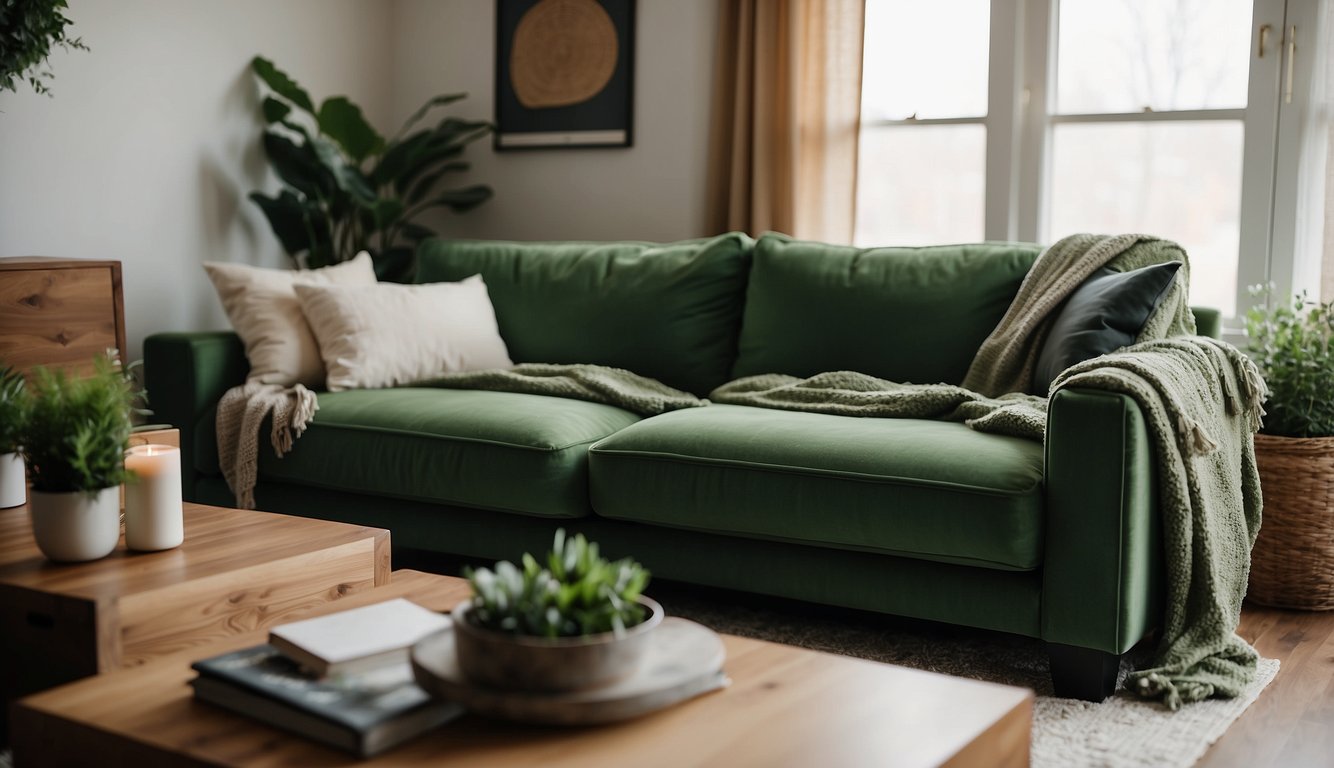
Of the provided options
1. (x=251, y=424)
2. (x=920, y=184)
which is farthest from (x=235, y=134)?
(x=920, y=184)

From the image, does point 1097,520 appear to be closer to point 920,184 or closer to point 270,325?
point 920,184

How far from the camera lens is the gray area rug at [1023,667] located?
2.01 meters

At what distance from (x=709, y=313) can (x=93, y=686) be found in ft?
7.33

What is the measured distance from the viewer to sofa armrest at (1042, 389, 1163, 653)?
2.14 metres

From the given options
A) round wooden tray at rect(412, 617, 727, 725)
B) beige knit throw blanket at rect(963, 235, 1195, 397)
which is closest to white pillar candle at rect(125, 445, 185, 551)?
round wooden tray at rect(412, 617, 727, 725)

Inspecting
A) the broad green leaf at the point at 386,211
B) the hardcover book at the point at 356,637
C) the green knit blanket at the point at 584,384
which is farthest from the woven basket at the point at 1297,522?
the broad green leaf at the point at 386,211

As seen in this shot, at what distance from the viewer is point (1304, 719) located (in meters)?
2.17

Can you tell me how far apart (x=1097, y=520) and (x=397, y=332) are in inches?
76.2

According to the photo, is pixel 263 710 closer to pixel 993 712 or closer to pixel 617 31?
pixel 993 712

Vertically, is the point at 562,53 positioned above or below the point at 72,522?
above

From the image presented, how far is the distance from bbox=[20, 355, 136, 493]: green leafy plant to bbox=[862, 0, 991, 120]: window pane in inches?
108

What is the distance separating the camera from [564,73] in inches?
172

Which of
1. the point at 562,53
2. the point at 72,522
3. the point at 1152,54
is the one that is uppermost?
the point at 562,53

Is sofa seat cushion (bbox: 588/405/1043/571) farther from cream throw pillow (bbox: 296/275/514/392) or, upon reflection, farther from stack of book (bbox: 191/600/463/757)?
stack of book (bbox: 191/600/463/757)
